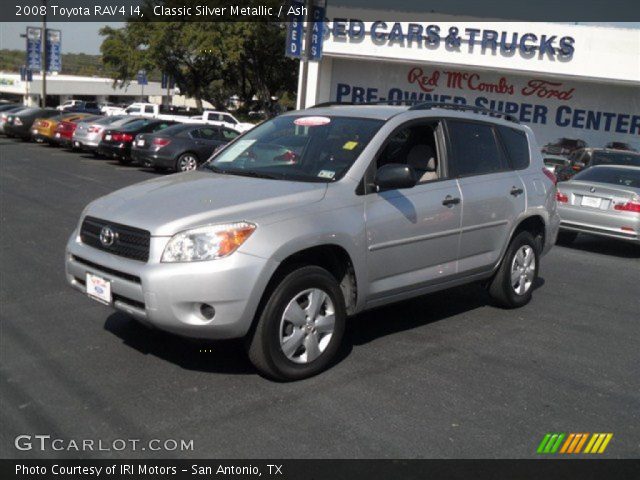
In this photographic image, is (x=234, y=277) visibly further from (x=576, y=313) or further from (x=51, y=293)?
(x=576, y=313)

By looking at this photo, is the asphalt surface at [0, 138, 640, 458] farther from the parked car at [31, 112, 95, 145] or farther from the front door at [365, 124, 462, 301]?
the parked car at [31, 112, 95, 145]

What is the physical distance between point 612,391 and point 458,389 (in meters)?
1.11

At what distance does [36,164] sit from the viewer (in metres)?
19.4

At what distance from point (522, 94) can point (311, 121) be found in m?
26.3

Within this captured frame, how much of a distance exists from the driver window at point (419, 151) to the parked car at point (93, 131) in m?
18.4

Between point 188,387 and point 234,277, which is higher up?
point 234,277

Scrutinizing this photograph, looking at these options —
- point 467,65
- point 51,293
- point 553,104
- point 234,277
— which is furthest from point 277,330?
point 553,104

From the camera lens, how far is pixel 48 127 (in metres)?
26.6

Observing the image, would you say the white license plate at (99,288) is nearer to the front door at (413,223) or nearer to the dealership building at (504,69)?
the front door at (413,223)

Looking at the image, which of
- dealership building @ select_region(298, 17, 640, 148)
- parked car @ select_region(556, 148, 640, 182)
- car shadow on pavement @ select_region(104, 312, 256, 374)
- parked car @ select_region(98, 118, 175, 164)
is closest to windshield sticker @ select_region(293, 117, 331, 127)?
car shadow on pavement @ select_region(104, 312, 256, 374)


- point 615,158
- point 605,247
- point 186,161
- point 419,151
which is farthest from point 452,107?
point 186,161

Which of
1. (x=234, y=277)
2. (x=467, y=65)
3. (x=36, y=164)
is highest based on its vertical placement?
(x=467, y=65)

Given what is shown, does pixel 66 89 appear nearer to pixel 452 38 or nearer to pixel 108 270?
pixel 452 38

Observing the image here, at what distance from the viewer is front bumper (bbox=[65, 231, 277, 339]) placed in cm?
436
